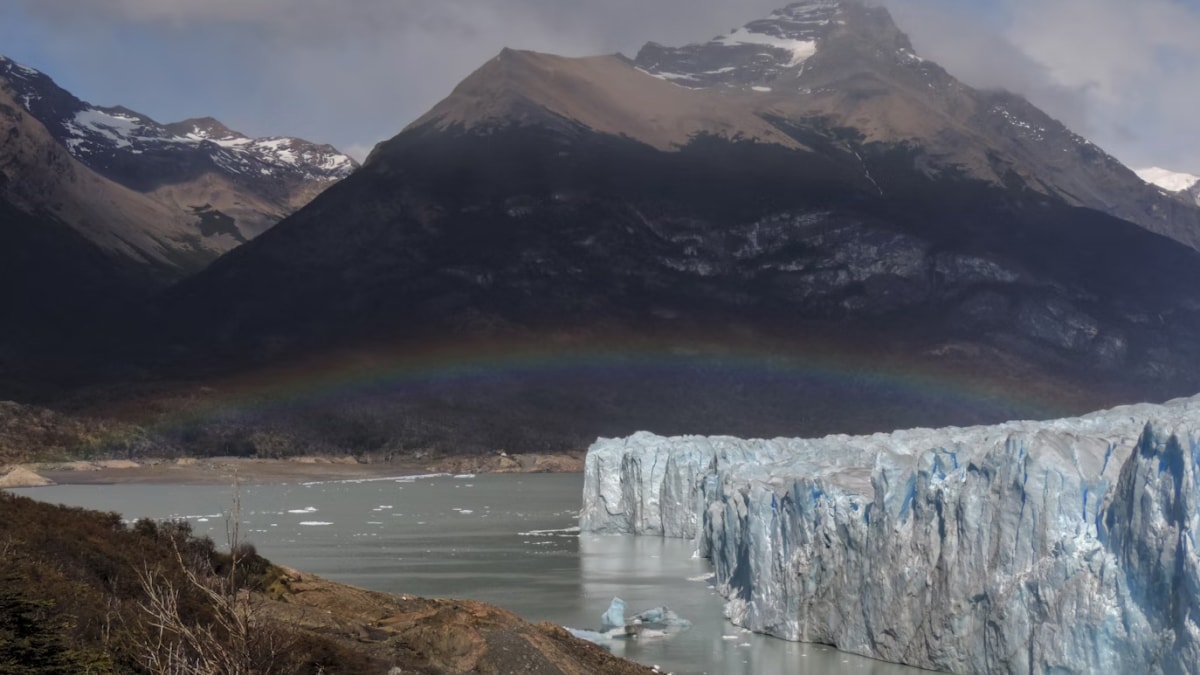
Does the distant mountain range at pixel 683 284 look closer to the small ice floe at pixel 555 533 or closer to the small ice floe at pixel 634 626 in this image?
the small ice floe at pixel 555 533

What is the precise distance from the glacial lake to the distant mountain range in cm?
5646

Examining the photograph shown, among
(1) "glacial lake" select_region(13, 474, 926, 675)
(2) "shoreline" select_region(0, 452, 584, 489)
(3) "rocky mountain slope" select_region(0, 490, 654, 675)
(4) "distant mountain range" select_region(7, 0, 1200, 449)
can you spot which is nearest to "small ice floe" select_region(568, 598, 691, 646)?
(1) "glacial lake" select_region(13, 474, 926, 675)

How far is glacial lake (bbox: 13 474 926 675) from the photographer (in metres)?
29.7

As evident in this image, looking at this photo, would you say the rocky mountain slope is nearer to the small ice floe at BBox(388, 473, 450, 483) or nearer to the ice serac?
the ice serac

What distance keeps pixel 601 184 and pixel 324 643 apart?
167520 mm

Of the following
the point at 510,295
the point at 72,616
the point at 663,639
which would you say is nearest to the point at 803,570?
the point at 663,639

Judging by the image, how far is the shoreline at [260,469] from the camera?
10719 cm

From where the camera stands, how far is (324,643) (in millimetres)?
20203

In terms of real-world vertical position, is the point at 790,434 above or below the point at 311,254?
below

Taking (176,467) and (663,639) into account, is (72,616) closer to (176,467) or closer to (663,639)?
(663,639)

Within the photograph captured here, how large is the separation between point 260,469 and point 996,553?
99.8 meters

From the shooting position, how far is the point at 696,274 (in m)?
180

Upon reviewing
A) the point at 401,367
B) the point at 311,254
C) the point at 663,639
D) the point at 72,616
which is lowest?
the point at 663,639

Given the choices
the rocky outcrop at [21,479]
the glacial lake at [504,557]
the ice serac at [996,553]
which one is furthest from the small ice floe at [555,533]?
the rocky outcrop at [21,479]
